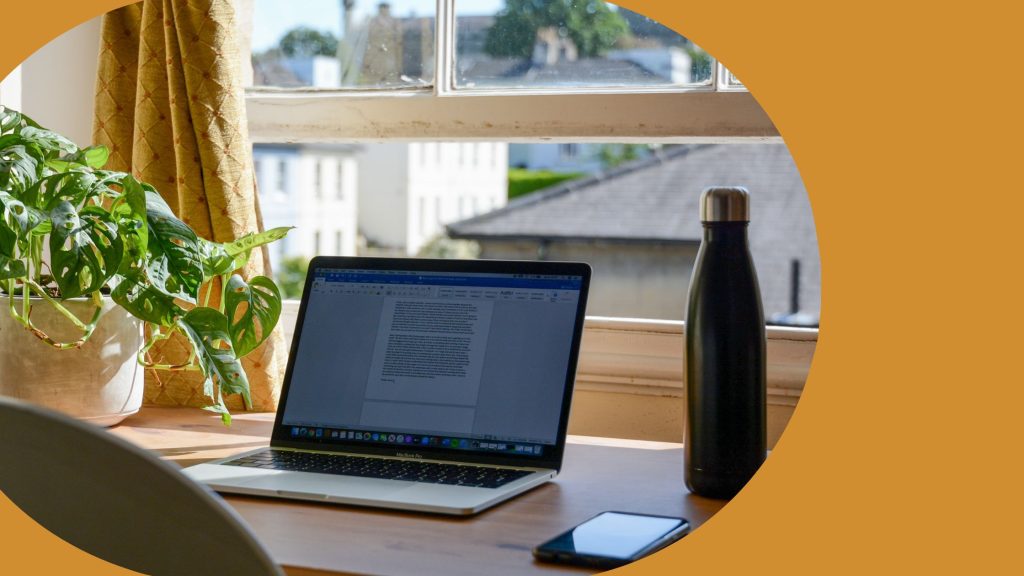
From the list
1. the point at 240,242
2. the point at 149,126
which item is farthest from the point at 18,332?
the point at 149,126

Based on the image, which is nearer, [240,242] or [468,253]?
[240,242]

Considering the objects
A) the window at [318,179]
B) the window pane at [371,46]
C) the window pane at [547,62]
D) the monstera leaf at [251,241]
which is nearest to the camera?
the monstera leaf at [251,241]

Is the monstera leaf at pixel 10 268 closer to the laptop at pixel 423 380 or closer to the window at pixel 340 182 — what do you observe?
the laptop at pixel 423 380

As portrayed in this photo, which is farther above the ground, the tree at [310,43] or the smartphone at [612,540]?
the tree at [310,43]

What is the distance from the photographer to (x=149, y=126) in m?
1.52

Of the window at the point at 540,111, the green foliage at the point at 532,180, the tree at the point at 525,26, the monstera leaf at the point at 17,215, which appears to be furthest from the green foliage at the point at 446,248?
the monstera leaf at the point at 17,215

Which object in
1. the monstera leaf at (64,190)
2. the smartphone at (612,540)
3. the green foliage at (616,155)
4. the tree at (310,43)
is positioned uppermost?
the green foliage at (616,155)

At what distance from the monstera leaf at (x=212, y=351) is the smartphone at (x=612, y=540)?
0.49 metres

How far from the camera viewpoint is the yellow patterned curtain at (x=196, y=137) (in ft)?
4.83

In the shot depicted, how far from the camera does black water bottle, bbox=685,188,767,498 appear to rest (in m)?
1.00

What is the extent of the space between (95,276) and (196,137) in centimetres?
38

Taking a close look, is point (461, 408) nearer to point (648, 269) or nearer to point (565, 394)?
point (565, 394)

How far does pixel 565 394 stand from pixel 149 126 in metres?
0.77

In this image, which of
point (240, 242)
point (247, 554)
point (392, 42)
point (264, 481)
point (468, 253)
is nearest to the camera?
point (247, 554)
